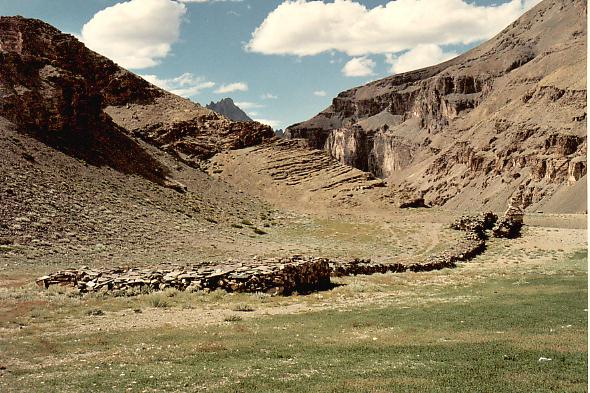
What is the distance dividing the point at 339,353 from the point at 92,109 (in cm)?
5407

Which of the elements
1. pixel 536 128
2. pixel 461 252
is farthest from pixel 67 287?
pixel 536 128

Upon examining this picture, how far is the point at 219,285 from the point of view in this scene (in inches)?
904

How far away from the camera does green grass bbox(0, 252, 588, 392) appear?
9.60 meters

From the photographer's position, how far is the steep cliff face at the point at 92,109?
5153 centimetres

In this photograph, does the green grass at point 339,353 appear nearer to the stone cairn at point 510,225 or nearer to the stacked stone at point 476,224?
the stacked stone at point 476,224

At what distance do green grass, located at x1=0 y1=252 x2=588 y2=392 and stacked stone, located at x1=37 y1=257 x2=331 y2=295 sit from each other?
4.82 metres

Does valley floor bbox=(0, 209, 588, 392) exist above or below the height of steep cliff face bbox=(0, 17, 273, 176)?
below

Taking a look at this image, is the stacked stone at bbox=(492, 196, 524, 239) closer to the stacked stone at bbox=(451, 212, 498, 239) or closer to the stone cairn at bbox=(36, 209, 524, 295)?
the stacked stone at bbox=(451, 212, 498, 239)

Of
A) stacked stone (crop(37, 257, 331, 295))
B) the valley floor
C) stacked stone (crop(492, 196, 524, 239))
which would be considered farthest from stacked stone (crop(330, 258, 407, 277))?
stacked stone (crop(492, 196, 524, 239))

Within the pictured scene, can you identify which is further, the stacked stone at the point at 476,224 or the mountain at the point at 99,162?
the stacked stone at the point at 476,224

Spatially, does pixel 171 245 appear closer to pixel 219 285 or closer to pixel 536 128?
pixel 219 285

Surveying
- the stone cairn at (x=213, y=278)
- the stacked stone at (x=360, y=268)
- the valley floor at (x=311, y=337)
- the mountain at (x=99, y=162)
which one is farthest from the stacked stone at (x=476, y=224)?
the stone cairn at (x=213, y=278)

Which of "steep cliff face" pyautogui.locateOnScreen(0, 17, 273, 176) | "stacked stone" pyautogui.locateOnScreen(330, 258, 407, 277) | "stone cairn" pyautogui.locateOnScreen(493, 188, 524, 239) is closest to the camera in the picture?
"stacked stone" pyautogui.locateOnScreen(330, 258, 407, 277)

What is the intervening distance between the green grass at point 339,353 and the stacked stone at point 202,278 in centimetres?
482
